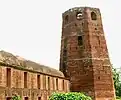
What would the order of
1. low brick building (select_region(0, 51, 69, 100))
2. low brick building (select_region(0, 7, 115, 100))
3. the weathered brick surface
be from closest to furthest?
1. the weathered brick surface
2. low brick building (select_region(0, 51, 69, 100))
3. low brick building (select_region(0, 7, 115, 100))

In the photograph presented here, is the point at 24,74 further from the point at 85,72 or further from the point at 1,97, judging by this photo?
the point at 85,72

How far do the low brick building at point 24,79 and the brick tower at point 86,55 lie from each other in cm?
315

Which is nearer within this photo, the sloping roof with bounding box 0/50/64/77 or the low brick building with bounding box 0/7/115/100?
the sloping roof with bounding box 0/50/64/77

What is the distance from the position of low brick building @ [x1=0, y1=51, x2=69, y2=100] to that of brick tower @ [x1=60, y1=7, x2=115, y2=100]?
315 centimetres

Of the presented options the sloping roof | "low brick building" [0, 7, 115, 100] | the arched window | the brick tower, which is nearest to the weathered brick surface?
"low brick building" [0, 7, 115, 100]

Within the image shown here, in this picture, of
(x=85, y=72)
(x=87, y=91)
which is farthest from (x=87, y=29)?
(x=87, y=91)

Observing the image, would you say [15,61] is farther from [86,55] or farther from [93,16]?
[93,16]

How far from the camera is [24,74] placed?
64.4 feet

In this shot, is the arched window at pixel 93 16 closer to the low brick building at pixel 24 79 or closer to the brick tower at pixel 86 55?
the brick tower at pixel 86 55

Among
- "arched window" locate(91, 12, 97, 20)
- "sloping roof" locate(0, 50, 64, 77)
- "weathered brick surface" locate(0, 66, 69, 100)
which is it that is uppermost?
"arched window" locate(91, 12, 97, 20)

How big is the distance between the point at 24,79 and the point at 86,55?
34.6ft

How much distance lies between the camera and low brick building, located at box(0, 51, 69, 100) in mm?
16883

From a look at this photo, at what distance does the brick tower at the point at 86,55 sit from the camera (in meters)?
28.2

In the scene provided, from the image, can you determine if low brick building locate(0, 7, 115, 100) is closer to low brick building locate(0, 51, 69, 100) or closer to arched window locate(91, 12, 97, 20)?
arched window locate(91, 12, 97, 20)
